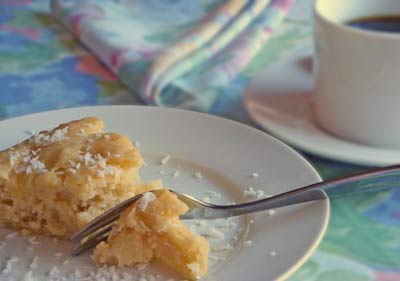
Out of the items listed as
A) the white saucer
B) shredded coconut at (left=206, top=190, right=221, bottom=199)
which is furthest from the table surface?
shredded coconut at (left=206, top=190, right=221, bottom=199)

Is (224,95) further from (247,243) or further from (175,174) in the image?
(247,243)

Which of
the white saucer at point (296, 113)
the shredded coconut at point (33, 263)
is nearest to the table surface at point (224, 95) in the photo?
the white saucer at point (296, 113)

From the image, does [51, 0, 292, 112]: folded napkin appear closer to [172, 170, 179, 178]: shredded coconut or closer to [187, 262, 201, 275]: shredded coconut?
[172, 170, 179, 178]: shredded coconut

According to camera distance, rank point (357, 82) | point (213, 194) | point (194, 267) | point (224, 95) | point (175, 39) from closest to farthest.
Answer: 1. point (194, 267)
2. point (213, 194)
3. point (357, 82)
4. point (224, 95)
5. point (175, 39)

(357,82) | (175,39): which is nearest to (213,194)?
(357,82)

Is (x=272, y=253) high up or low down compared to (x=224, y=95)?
up

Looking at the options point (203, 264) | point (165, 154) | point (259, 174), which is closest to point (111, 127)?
point (165, 154)
